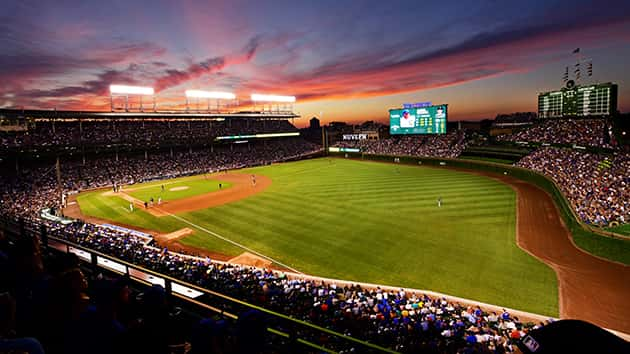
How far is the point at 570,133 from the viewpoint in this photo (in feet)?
124

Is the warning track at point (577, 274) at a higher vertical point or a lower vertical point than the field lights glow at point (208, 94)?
lower

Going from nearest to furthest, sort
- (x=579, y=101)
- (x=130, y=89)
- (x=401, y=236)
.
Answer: (x=401, y=236)
(x=579, y=101)
(x=130, y=89)

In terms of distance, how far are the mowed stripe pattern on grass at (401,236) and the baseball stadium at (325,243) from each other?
144 mm

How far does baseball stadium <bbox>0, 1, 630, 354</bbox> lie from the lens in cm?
317

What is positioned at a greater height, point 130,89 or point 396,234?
point 130,89

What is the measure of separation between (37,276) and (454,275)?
15794 mm

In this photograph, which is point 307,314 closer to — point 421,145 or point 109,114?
point 421,145

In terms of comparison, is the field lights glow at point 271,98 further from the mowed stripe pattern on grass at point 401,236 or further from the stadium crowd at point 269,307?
the stadium crowd at point 269,307

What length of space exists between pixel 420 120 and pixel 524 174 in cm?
2481

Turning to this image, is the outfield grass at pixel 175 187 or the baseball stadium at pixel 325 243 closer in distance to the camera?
the baseball stadium at pixel 325 243

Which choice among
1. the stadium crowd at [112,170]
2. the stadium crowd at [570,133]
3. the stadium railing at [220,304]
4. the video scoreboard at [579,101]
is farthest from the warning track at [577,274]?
the stadium crowd at [112,170]

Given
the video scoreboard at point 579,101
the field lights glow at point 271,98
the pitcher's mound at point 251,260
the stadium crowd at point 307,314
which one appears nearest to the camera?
the stadium crowd at point 307,314

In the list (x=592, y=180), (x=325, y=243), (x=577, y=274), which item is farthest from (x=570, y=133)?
(x=325, y=243)

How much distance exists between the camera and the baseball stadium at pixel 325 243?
3.17 meters
